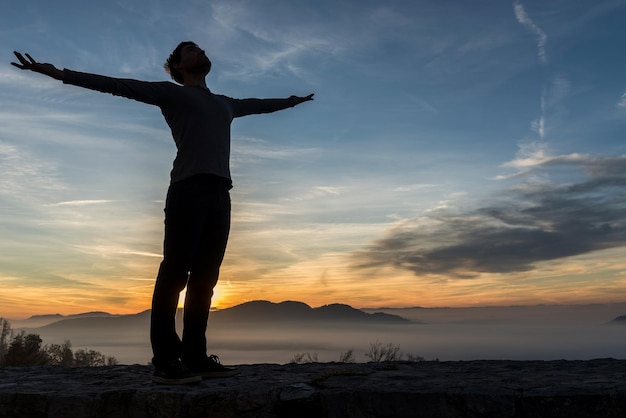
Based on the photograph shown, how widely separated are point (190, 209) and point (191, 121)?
29.2 inches

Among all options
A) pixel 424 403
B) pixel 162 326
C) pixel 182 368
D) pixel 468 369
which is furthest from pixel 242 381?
pixel 468 369

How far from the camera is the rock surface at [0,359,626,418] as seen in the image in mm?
3318

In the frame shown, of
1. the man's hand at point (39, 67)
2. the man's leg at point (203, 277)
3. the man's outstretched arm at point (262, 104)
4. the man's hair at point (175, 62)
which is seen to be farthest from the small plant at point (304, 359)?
the man's hand at point (39, 67)

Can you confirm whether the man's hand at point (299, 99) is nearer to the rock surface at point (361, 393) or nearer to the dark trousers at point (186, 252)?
the dark trousers at point (186, 252)

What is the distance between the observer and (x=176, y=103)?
14.7 ft

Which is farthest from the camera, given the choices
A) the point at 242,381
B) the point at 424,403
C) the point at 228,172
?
the point at 228,172

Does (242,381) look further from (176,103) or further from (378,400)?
(176,103)

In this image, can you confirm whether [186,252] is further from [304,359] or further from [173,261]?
[304,359]

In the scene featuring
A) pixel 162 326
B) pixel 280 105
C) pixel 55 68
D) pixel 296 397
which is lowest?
pixel 296 397

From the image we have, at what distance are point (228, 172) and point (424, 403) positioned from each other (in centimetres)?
240

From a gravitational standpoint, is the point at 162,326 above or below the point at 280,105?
below

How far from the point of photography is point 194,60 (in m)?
4.70

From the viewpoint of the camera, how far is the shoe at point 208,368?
459 centimetres

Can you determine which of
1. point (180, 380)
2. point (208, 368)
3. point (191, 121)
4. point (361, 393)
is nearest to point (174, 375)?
point (180, 380)
